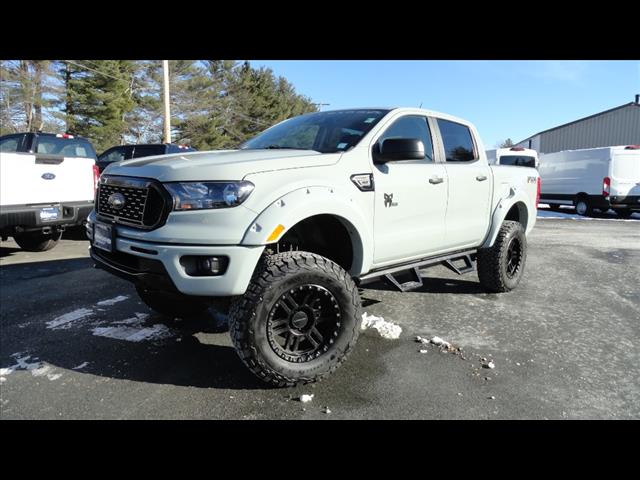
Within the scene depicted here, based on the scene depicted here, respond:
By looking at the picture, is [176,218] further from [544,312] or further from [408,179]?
[544,312]

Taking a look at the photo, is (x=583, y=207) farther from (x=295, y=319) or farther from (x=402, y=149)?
(x=295, y=319)

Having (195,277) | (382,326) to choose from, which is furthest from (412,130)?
(195,277)

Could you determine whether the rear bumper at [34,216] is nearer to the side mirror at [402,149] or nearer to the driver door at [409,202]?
the driver door at [409,202]

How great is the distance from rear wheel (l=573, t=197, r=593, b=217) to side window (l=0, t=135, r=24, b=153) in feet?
54.1

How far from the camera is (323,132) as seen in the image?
3555 mm

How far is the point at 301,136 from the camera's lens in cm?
362

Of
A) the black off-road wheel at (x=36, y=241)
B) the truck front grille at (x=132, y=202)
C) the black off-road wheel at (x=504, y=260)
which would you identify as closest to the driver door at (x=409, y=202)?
the black off-road wheel at (x=504, y=260)

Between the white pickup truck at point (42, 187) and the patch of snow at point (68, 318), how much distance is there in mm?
2531

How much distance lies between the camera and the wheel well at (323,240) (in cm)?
321

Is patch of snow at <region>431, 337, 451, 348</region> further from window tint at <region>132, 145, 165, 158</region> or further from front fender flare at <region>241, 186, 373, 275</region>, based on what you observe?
window tint at <region>132, 145, 165, 158</region>

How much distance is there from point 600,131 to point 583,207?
21.4 meters

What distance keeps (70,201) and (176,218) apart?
4.93m

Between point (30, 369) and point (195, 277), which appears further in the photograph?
point (30, 369)
